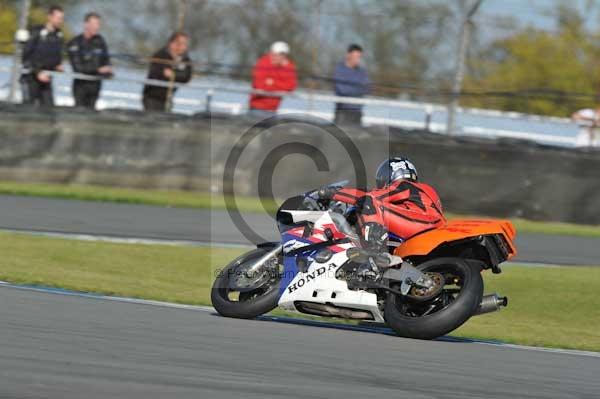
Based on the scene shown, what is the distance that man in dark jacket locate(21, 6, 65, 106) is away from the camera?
16266mm

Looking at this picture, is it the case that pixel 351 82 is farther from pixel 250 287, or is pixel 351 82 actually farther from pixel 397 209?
pixel 250 287

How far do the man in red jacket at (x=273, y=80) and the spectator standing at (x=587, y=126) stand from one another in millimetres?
4145

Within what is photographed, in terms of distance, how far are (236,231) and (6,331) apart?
8.26m

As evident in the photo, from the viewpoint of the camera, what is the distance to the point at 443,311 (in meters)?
7.00

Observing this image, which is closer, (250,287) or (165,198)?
(250,287)

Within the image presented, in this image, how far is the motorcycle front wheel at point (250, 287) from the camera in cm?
764

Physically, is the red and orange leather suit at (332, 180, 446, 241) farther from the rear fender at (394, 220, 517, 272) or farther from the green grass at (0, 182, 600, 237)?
the green grass at (0, 182, 600, 237)

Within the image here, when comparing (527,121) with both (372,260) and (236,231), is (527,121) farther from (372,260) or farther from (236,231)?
(372,260)

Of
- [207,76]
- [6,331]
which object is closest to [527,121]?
[207,76]

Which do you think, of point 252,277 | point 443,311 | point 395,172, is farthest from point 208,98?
point 443,311

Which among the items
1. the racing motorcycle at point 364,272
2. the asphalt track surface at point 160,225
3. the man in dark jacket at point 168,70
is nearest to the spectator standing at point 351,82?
the man in dark jacket at point 168,70

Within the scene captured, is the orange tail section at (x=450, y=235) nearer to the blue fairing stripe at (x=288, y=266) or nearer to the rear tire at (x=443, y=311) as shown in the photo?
the rear tire at (x=443, y=311)

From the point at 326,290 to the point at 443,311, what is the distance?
0.86 meters

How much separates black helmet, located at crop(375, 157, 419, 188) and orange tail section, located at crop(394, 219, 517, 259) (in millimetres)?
506
